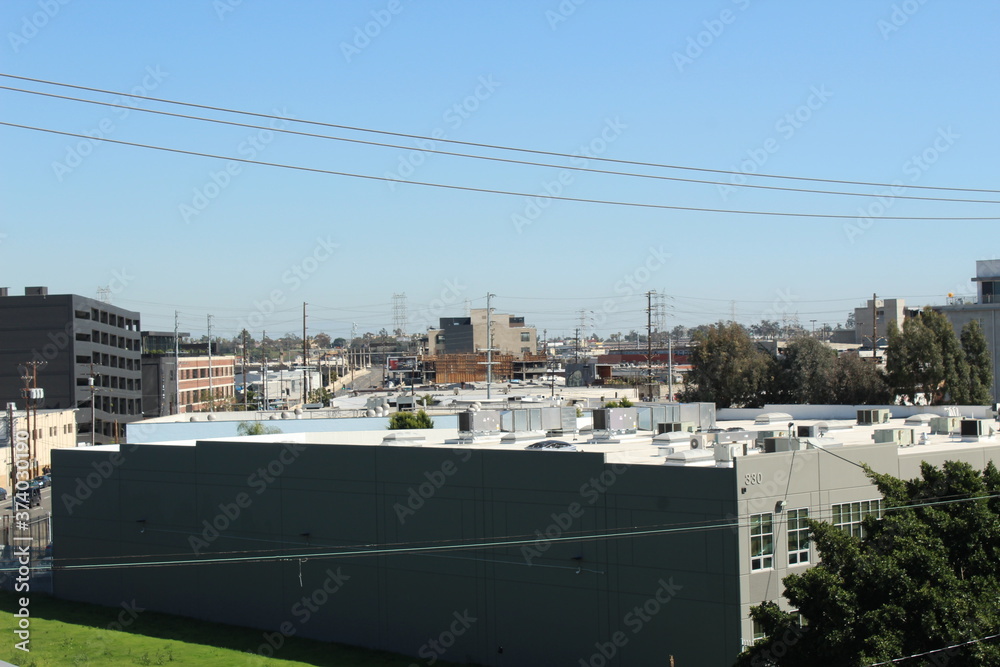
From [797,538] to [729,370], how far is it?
152ft

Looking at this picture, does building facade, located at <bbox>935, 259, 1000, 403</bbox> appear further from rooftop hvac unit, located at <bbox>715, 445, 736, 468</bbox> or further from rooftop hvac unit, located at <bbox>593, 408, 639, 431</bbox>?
rooftop hvac unit, located at <bbox>715, 445, 736, 468</bbox>

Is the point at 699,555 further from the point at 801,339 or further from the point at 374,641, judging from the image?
the point at 801,339

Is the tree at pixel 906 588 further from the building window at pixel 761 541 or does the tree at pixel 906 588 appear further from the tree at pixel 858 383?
the tree at pixel 858 383

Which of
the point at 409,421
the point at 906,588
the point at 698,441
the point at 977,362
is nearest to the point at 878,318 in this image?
the point at 977,362

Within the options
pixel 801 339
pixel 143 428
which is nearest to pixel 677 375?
pixel 801 339

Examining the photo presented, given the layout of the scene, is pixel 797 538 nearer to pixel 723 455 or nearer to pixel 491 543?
pixel 723 455

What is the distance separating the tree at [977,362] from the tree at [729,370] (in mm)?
12279

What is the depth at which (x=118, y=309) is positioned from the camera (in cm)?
8419

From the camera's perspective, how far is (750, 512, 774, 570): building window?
18.4 metres

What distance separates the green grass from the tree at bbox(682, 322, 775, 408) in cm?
4241

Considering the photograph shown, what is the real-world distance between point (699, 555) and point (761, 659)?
4170 mm

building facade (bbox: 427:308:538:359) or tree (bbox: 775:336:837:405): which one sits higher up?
building facade (bbox: 427:308:538:359)

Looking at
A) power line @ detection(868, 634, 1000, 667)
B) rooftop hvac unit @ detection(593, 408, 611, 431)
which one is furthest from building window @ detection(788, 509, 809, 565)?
rooftop hvac unit @ detection(593, 408, 611, 431)

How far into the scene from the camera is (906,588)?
13.1 meters
